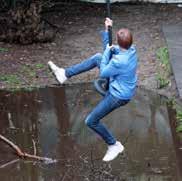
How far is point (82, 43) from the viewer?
12.0m

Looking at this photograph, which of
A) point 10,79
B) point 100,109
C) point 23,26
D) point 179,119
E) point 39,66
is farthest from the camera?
point 23,26

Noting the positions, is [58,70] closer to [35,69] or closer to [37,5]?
[35,69]

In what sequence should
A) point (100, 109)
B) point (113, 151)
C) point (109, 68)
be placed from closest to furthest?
point (109, 68)
point (100, 109)
point (113, 151)

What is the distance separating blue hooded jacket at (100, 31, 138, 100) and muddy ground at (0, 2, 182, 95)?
118 inches

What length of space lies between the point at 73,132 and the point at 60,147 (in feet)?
1.68

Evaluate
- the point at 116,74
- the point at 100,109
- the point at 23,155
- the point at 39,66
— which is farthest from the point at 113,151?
the point at 39,66

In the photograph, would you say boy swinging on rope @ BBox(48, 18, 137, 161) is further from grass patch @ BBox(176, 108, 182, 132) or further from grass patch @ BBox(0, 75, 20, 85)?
grass patch @ BBox(0, 75, 20, 85)

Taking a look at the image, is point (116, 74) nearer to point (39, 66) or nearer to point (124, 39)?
point (124, 39)

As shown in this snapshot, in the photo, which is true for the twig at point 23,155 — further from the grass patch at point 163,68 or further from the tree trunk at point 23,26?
the tree trunk at point 23,26

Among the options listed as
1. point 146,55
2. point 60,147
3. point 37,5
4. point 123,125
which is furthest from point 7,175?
point 37,5

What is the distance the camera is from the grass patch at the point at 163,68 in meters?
9.49

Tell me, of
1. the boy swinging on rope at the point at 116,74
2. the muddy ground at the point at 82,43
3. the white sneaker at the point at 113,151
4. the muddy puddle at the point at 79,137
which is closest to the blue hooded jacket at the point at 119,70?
the boy swinging on rope at the point at 116,74

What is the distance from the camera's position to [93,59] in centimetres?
668

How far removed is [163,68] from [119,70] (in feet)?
13.9
